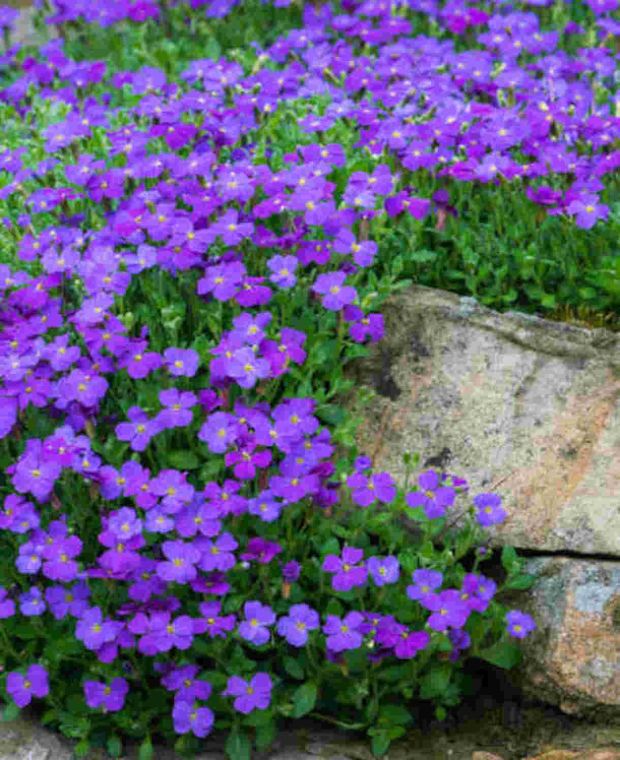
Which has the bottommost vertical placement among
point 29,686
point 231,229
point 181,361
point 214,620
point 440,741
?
point 440,741

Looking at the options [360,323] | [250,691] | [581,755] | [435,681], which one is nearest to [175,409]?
[360,323]

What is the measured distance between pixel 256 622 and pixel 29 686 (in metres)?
0.56

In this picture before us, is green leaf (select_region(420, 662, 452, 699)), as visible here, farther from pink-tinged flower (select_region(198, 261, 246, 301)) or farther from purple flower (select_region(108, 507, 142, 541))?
pink-tinged flower (select_region(198, 261, 246, 301))

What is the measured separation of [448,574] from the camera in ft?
10.6

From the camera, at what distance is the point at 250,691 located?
306 centimetres

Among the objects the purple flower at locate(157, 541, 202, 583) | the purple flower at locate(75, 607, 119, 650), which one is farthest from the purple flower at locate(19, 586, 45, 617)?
the purple flower at locate(157, 541, 202, 583)

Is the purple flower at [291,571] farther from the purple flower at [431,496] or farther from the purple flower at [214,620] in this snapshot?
the purple flower at [431,496]

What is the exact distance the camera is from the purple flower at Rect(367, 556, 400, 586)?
3121 millimetres

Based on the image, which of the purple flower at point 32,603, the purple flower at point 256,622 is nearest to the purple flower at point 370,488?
the purple flower at point 256,622

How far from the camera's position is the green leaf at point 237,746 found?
10.3 ft

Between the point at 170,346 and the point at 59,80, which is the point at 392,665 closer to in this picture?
the point at 170,346

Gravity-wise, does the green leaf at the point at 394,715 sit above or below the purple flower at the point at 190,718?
below

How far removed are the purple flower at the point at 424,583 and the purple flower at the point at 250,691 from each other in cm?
39

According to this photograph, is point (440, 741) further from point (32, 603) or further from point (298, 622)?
point (32, 603)
